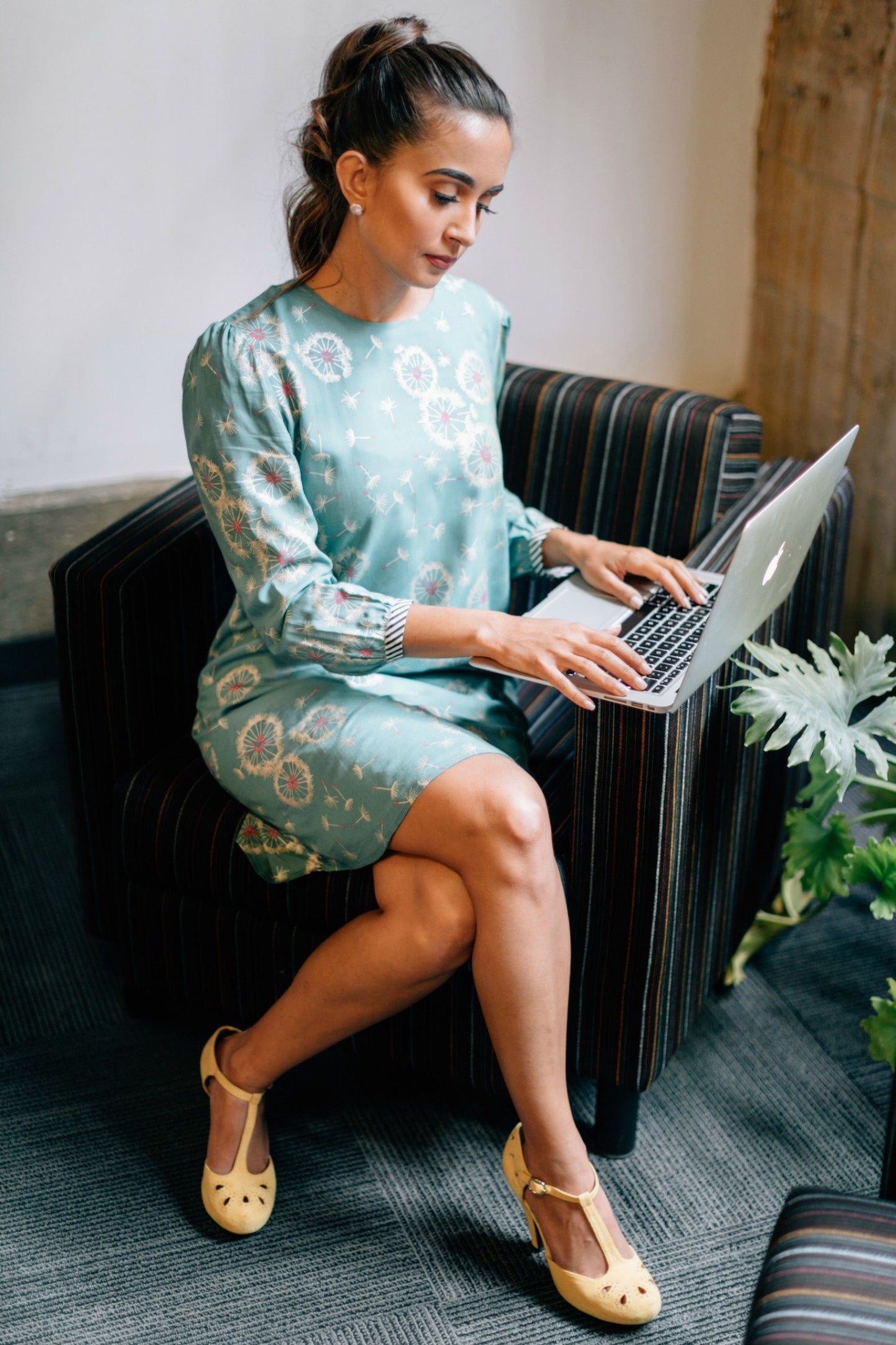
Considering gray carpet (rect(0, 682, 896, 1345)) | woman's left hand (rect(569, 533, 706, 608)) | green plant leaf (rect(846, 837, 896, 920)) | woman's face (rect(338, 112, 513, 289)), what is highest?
woman's face (rect(338, 112, 513, 289))

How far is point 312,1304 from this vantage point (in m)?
1.40

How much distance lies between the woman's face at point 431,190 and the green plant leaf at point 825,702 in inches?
22.1

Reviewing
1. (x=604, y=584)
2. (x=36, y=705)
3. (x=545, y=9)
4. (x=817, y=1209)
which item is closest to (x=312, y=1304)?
(x=817, y=1209)

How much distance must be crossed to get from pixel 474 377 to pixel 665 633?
0.42m

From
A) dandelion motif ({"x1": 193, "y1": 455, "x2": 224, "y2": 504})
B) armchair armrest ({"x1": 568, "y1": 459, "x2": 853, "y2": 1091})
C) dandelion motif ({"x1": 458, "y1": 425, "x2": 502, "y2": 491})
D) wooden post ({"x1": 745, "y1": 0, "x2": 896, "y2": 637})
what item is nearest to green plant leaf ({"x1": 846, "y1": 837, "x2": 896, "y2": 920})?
armchair armrest ({"x1": 568, "y1": 459, "x2": 853, "y2": 1091})

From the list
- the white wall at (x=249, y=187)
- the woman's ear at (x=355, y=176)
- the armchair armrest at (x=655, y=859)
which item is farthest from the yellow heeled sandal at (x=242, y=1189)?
the white wall at (x=249, y=187)

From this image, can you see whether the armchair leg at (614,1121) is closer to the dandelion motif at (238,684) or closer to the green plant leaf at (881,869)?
the green plant leaf at (881,869)

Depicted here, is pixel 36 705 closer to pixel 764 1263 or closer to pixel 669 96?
pixel 669 96

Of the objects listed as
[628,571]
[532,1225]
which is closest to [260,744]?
[628,571]

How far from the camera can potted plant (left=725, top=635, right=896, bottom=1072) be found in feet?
4.36

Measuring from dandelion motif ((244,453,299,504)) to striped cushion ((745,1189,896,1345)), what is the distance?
2.90 ft

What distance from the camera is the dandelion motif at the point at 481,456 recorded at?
157 cm

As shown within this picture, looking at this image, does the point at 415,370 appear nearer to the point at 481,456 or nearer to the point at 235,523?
the point at 481,456

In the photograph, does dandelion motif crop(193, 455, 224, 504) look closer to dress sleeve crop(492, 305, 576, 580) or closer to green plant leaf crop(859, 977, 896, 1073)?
dress sleeve crop(492, 305, 576, 580)
